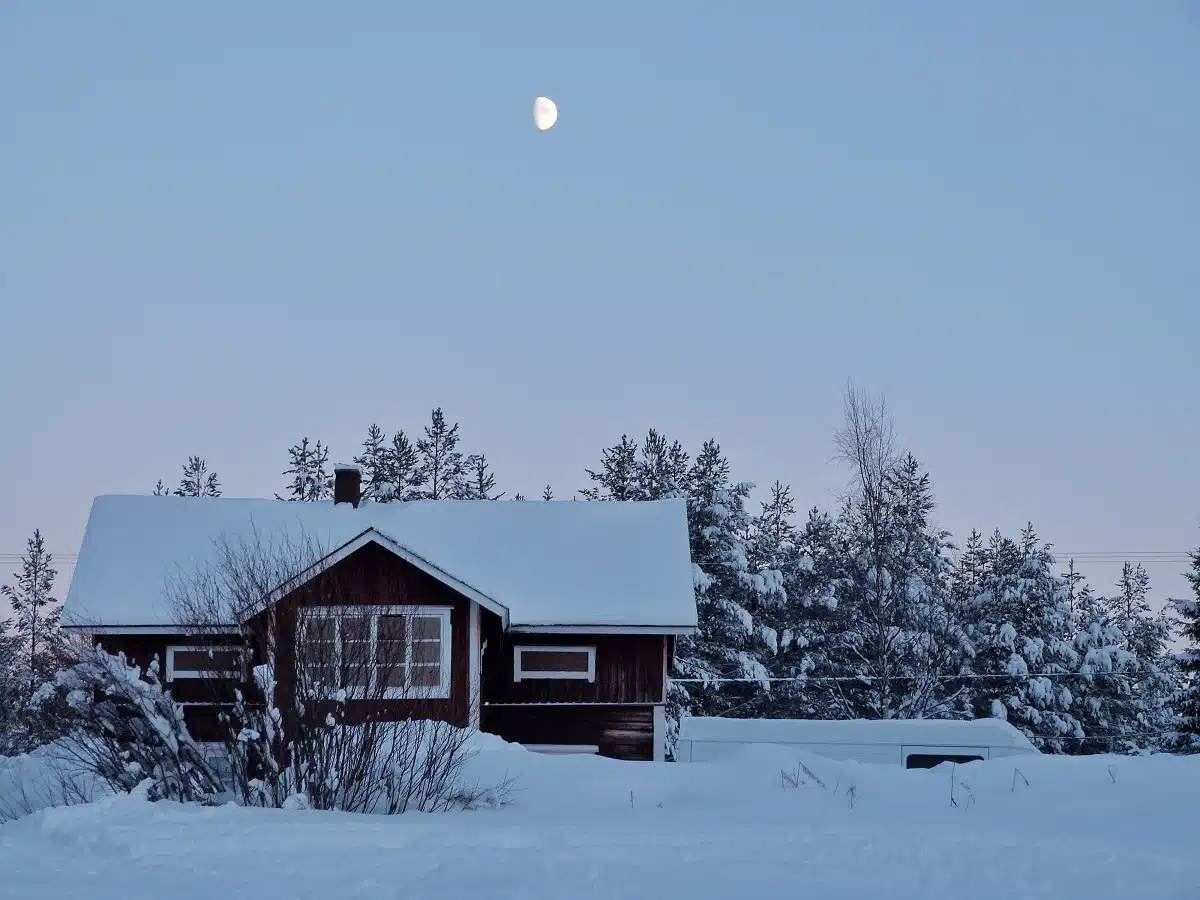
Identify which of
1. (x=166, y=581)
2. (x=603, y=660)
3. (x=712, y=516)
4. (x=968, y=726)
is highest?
(x=712, y=516)

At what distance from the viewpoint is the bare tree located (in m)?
11.4

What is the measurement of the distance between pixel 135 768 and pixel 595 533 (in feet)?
46.7

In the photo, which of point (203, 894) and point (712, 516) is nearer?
point (203, 894)

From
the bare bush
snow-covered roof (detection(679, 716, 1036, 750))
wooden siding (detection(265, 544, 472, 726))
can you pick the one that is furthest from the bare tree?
snow-covered roof (detection(679, 716, 1036, 750))

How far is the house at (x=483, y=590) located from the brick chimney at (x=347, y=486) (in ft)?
0.14

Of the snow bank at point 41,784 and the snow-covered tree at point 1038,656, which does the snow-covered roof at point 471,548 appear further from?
the snow-covered tree at point 1038,656

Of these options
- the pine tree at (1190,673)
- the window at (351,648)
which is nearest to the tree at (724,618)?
the pine tree at (1190,673)

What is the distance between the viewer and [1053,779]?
42.4ft

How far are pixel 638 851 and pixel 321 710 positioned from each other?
441cm

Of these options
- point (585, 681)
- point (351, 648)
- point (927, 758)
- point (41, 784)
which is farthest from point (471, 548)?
point (351, 648)

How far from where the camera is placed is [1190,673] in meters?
31.1

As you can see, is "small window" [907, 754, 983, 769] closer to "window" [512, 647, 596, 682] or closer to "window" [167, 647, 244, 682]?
"window" [512, 647, 596, 682]

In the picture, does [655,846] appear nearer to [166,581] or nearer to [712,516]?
[166,581]

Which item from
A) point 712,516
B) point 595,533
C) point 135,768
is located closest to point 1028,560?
point 712,516
